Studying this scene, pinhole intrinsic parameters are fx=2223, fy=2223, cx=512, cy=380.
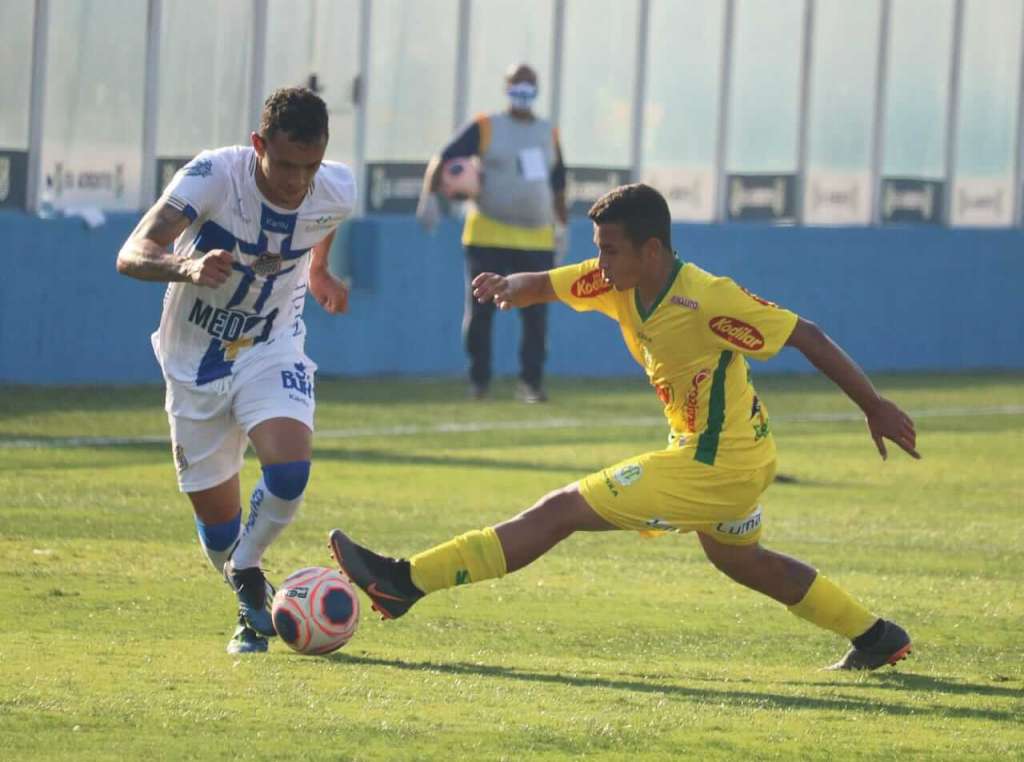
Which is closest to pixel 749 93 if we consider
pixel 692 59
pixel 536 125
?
pixel 692 59

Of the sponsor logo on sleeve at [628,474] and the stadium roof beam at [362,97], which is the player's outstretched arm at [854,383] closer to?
the sponsor logo on sleeve at [628,474]

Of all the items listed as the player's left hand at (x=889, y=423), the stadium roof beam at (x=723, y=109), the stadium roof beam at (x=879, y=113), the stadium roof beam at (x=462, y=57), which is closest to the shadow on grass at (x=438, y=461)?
the player's left hand at (x=889, y=423)

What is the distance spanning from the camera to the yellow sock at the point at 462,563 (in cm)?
720

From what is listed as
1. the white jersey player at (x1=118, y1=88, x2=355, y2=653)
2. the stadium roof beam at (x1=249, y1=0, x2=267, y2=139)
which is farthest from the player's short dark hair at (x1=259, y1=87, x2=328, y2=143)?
the stadium roof beam at (x1=249, y1=0, x2=267, y2=139)

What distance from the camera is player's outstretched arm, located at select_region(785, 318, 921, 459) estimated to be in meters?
6.98

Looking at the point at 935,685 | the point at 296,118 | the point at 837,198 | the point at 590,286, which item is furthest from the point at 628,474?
the point at 837,198

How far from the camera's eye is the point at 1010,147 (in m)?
27.4

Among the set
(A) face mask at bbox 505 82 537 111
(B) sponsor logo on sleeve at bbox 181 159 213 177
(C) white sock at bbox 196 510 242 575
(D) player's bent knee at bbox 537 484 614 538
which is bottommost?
(C) white sock at bbox 196 510 242 575

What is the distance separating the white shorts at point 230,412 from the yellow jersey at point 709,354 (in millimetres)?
1180

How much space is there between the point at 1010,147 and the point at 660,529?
69.6ft

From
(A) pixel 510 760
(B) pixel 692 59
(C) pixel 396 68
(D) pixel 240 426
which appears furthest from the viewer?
(B) pixel 692 59

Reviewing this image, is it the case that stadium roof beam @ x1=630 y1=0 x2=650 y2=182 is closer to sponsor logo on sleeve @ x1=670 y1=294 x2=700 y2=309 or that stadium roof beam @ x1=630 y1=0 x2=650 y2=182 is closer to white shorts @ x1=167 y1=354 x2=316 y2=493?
white shorts @ x1=167 y1=354 x2=316 y2=493

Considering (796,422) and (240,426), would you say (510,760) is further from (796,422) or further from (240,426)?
(796,422)

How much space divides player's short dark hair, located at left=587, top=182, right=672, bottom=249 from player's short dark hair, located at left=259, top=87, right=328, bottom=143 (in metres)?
0.94
